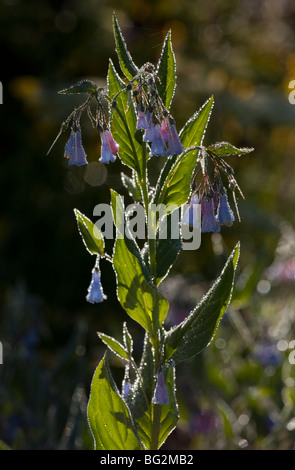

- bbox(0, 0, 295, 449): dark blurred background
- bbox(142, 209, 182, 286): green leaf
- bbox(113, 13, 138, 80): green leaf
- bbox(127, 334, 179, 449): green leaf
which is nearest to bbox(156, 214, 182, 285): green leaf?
bbox(142, 209, 182, 286): green leaf

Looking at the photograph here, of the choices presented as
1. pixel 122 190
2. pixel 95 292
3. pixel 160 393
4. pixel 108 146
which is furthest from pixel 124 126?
pixel 122 190

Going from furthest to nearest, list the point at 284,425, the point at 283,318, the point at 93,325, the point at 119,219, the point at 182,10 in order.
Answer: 1. the point at 182,10
2. the point at 93,325
3. the point at 283,318
4. the point at 284,425
5. the point at 119,219

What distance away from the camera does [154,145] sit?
2.84ft

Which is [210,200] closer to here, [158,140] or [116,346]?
[158,140]

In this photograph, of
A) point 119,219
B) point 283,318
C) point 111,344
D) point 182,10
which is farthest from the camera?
point 182,10

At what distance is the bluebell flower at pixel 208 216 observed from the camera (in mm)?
903

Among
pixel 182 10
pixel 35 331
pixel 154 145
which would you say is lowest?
pixel 35 331

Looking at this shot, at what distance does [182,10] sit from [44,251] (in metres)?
1.98

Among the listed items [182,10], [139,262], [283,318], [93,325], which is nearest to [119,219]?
[139,262]

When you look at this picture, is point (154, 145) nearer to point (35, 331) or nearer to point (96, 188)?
point (35, 331)

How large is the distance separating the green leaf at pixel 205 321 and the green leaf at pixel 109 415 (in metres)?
0.09

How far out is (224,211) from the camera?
36.7 inches

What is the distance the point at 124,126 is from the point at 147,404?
39cm

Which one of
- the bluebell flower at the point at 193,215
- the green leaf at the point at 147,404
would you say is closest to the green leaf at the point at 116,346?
the green leaf at the point at 147,404
